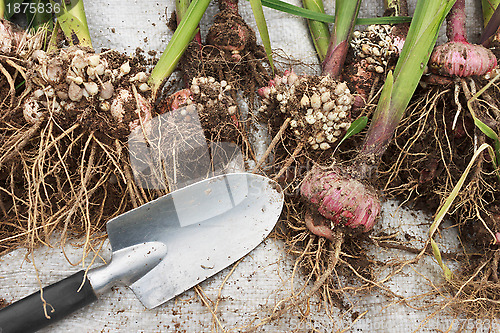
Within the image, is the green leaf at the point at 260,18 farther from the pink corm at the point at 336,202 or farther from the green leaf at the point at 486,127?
the green leaf at the point at 486,127

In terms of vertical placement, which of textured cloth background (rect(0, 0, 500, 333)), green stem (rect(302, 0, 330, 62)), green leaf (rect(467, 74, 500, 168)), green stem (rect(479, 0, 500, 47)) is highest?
green stem (rect(302, 0, 330, 62))

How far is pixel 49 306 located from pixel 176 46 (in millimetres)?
591

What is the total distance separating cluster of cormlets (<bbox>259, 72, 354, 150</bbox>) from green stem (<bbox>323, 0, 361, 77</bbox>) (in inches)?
2.4

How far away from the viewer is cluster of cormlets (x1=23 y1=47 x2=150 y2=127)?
2.29 ft

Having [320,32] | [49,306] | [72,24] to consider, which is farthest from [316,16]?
[49,306]

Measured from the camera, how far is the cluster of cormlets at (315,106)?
0.75m

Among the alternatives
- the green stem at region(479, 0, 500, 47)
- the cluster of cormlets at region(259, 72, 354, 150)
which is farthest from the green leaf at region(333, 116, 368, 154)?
the green stem at region(479, 0, 500, 47)

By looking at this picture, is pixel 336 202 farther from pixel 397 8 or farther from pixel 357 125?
pixel 397 8

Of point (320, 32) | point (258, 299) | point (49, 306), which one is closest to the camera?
point (49, 306)

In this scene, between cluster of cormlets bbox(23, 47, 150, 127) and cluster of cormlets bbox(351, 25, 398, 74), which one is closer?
cluster of cormlets bbox(23, 47, 150, 127)

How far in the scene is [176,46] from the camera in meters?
0.78

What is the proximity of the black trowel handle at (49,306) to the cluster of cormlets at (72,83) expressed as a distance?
0.34m

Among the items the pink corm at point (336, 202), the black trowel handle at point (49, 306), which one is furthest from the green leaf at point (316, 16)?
the black trowel handle at point (49, 306)

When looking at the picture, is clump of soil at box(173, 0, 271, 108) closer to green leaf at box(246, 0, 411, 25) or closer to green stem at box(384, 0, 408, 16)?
green leaf at box(246, 0, 411, 25)
